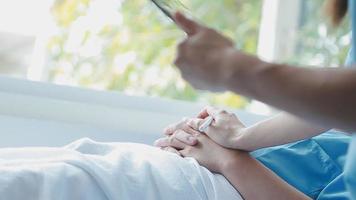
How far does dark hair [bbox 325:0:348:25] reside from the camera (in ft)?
2.61

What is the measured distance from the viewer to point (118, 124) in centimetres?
132

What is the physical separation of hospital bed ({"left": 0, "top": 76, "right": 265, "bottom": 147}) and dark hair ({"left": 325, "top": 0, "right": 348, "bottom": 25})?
61 centimetres

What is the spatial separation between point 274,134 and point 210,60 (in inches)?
16.2

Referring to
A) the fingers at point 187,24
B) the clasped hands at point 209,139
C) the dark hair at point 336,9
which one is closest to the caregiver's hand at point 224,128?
the clasped hands at point 209,139

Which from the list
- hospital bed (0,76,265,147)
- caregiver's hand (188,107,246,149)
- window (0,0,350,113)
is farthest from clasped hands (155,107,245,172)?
window (0,0,350,113)

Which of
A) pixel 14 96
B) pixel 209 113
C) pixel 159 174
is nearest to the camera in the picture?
pixel 159 174

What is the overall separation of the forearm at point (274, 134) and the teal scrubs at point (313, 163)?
5 centimetres

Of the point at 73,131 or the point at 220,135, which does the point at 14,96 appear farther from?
the point at 220,135

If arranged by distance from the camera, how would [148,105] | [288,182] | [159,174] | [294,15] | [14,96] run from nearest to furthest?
[159,174]
[288,182]
[14,96]
[148,105]
[294,15]

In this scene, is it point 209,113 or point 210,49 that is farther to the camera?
point 209,113

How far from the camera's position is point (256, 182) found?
2.97ft

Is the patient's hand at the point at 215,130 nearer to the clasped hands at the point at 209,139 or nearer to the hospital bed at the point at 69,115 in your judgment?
the clasped hands at the point at 209,139

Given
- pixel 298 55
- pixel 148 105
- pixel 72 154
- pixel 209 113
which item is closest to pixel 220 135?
pixel 209 113

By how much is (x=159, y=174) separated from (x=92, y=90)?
562 millimetres
